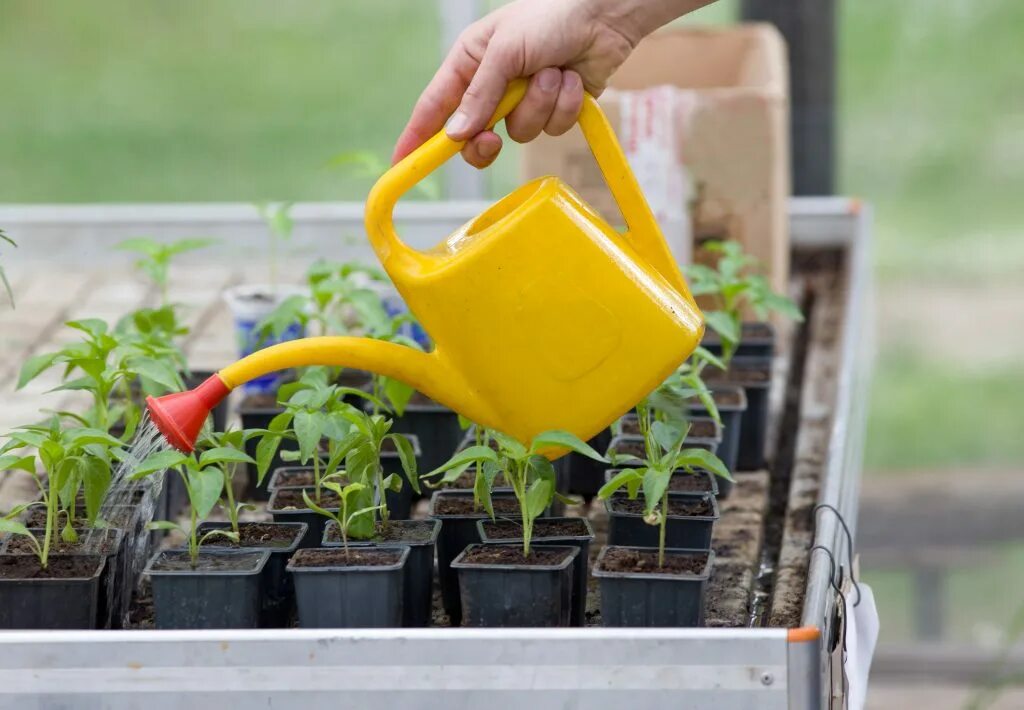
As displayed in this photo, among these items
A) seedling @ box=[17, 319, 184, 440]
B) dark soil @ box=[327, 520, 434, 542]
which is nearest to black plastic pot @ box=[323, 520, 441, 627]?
dark soil @ box=[327, 520, 434, 542]

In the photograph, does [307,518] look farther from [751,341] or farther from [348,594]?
[751,341]

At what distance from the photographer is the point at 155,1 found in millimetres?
5023

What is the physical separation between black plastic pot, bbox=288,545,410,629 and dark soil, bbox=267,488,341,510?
0.73 feet

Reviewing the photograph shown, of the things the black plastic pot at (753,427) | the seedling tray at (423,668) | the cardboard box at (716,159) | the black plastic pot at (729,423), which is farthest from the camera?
the cardboard box at (716,159)

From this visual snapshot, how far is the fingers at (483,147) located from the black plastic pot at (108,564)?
550mm

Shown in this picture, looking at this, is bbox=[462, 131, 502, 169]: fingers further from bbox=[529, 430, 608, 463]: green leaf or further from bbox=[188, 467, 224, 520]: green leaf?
bbox=[188, 467, 224, 520]: green leaf

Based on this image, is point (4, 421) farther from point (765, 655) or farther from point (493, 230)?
point (765, 655)

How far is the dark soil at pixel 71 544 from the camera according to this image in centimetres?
156

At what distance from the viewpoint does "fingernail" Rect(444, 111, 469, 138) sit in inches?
59.7

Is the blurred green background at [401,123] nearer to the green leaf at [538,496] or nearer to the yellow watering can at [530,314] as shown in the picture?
the yellow watering can at [530,314]

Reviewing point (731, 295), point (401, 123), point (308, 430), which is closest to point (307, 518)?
point (308, 430)

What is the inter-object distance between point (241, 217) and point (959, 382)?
2454 mm

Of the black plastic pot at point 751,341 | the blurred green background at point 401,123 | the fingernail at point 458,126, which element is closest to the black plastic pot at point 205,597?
the fingernail at point 458,126

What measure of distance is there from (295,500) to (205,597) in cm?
27
